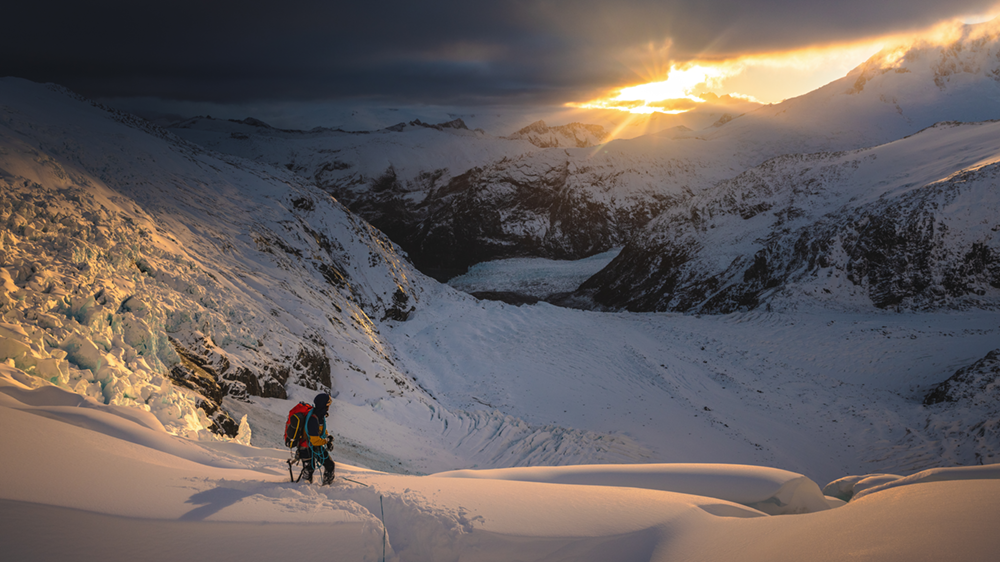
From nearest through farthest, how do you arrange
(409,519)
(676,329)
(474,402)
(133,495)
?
1. (133,495)
2. (409,519)
3. (474,402)
4. (676,329)

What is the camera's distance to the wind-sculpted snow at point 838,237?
30656mm

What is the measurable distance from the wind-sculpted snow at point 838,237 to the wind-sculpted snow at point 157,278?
93.9 ft

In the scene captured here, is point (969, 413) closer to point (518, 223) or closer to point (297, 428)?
point (297, 428)

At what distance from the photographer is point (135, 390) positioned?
25.9 feet

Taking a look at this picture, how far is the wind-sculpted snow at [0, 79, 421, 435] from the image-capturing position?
8.20 metres

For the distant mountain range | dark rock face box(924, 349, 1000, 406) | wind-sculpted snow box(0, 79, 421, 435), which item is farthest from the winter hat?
the distant mountain range

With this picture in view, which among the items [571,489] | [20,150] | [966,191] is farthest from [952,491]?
[966,191]

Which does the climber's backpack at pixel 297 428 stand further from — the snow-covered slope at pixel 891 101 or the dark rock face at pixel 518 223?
the snow-covered slope at pixel 891 101

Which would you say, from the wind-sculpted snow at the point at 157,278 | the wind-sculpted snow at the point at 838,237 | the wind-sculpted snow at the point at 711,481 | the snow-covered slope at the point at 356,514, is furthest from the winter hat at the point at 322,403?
the wind-sculpted snow at the point at 838,237

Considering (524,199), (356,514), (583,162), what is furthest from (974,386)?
(583,162)

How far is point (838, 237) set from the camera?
116 ft

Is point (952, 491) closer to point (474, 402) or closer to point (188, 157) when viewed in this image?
point (474, 402)

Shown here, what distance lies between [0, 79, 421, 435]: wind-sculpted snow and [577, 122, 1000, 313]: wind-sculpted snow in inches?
1127

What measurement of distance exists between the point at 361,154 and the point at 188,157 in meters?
115
